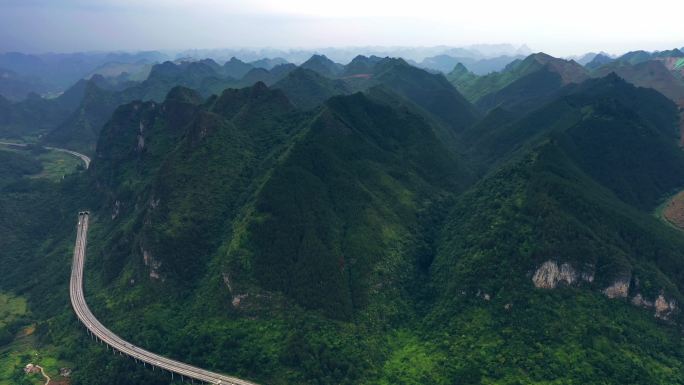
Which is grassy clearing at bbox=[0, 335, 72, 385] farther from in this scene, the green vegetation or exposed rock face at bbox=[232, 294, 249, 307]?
exposed rock face at bbox=[232, 294, 249, 307]

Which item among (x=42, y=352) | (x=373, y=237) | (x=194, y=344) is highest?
(x=373, y=237)

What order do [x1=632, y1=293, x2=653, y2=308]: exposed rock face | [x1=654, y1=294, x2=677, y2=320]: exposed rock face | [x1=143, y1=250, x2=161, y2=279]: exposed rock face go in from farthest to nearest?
[x1=143, y1=250, x2=161, y2=279]: exposed rock face, [x1=632, y1=293, x2=653, y2=308]: exposed rock face, [x1=654, y1=294, x2=677, y2=320]: exposed rock face

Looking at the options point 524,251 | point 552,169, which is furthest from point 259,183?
point 552,169

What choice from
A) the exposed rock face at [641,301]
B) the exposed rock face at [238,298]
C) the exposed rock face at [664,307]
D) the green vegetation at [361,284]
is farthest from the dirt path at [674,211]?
the exposed rock face at [238,298]

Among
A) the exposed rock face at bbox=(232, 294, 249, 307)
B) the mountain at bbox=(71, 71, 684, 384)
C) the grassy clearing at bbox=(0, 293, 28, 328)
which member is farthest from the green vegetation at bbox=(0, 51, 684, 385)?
the grassy clearing at bbox=(0, 293, 28, 328)

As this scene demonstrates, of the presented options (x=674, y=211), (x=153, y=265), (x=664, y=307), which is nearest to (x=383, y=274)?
(x=153, y=265)

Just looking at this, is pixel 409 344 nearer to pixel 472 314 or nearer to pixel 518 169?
pixel 472 314

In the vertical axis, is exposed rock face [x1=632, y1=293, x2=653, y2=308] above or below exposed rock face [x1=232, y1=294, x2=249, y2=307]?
above
